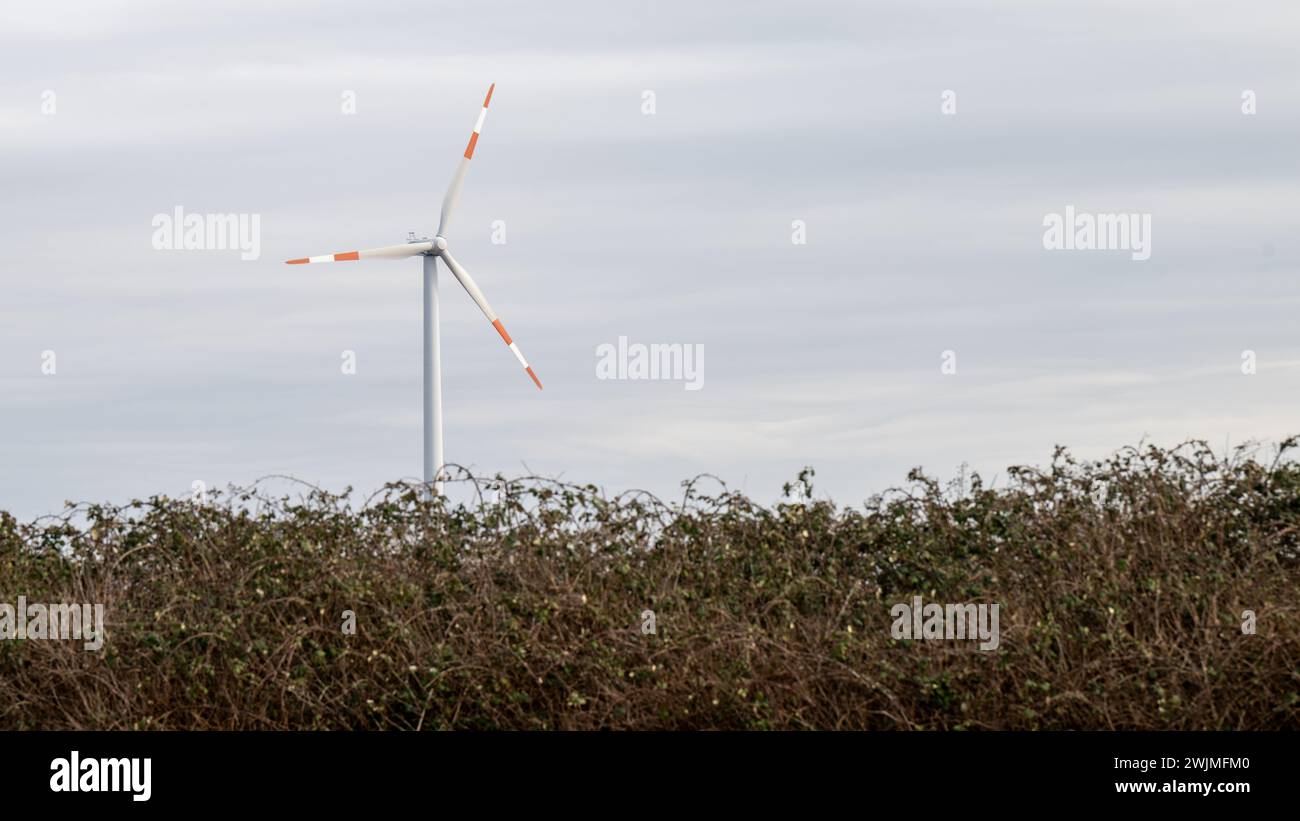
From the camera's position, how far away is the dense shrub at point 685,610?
386 inches

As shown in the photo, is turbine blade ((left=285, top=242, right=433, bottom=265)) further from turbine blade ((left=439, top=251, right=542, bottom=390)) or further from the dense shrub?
the dense shrub

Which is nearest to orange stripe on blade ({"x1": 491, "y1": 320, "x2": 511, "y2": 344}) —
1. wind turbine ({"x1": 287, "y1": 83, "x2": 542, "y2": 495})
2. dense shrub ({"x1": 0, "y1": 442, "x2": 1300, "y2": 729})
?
wind turbine ({"x1": 287, "y1": 83, "x2": 542, "y2": 495})

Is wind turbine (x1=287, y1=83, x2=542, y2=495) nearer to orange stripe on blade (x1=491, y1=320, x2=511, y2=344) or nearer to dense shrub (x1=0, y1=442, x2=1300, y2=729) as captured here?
orange stripe on blade (x1=491, y1=320, x2=511, y2=344)

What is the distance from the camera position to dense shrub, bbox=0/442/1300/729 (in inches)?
386

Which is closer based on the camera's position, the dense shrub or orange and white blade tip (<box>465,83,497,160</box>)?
the dense shrub

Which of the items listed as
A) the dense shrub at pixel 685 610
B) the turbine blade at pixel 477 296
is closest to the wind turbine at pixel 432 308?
the turbine blade at pixel 477 296

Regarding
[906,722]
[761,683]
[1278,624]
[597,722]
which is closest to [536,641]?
[597,722]

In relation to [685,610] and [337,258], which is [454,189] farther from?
[685,610]

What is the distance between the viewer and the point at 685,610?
10.4 metres

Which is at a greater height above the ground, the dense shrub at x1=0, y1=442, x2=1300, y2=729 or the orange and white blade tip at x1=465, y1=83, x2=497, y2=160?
the orange and white blade tip at x1=465, y1=83, x2=497, y2=160

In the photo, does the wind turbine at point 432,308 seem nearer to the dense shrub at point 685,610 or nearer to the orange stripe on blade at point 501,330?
the orange stripe on blade at point 501,330

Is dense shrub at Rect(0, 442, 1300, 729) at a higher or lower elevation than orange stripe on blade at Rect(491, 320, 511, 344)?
lower

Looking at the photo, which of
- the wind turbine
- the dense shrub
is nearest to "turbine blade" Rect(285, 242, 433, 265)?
the wind turbine

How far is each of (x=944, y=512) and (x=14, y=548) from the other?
24.3 feet
